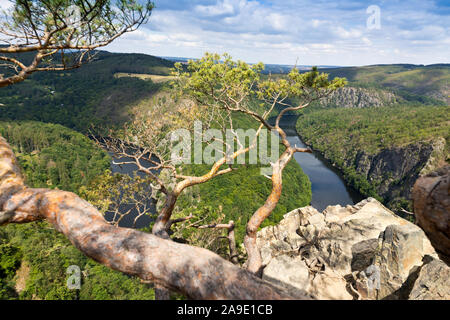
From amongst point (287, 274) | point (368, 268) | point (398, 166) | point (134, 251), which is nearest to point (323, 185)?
point (398, 166)

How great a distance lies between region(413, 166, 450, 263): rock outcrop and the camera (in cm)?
286

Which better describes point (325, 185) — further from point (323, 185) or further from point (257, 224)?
point (257, 224)

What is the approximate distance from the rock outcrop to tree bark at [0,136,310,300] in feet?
6.23

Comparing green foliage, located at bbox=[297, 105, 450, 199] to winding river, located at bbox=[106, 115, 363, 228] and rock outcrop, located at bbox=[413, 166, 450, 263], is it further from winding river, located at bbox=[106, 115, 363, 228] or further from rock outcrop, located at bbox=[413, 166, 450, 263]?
rock outcrop, located at bbox=[413, 166, 450, 263]

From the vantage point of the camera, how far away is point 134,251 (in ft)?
9.63

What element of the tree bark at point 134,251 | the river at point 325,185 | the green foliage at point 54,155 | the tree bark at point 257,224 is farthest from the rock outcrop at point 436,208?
the green foliage at point 54,155

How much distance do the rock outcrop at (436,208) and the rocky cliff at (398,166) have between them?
79604mm

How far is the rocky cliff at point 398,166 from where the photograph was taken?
238 ft

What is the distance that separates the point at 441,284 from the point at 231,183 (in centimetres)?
5238

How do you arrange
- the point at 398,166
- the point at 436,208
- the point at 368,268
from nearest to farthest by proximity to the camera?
the point at 436,208
the point at 368,268
the point at 398,166

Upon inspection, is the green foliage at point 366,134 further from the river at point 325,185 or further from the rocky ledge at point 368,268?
the rocky ledge at point 368,268

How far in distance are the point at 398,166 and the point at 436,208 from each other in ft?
333
